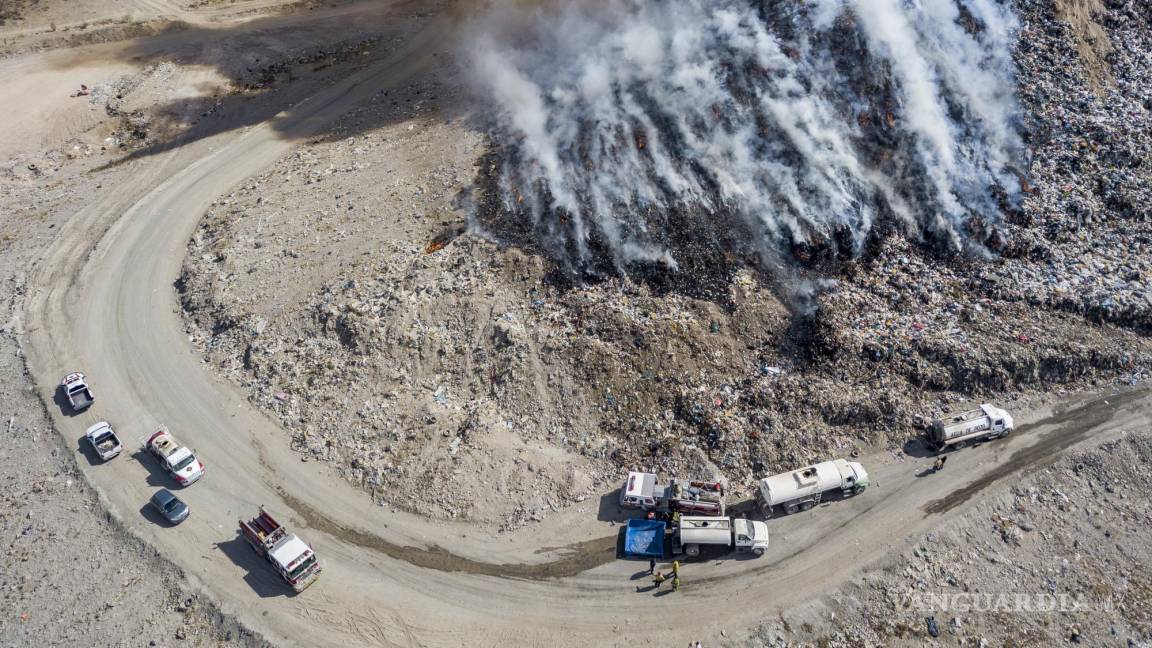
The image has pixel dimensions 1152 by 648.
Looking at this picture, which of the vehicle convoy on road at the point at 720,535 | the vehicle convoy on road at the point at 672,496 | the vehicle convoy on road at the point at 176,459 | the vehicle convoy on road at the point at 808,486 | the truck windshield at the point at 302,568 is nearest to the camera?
the truck windshield at the point at 302,568

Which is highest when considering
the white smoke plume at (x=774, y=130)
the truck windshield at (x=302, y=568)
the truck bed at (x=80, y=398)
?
the white smoke plume at (x=774, y=130)

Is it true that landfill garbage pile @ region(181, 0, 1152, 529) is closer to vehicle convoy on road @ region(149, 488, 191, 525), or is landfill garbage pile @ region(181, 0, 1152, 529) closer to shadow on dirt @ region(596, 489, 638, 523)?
shadow on dirt @ region(596, 489, 638, 523)

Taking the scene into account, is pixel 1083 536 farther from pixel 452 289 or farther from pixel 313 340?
pixel 313 340

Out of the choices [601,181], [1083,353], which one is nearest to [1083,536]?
[1083,353]

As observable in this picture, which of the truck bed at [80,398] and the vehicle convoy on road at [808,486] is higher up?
the truck bed at [80,398]

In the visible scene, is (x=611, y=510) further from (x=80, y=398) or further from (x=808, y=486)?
(x=80, y=398)

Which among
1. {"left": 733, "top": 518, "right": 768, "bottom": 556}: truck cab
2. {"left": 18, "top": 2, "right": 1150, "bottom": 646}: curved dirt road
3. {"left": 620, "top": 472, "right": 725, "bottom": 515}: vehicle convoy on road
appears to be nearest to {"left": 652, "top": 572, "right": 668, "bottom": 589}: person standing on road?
{"left": 18, "top": 2, "right": 1150, "bottom": 646}: curved dirt road

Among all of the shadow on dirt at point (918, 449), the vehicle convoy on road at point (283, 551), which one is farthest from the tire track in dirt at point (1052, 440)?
the vehicle convoy on road at point (283, 551)

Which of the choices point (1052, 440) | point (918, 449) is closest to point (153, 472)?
point (918, 449)

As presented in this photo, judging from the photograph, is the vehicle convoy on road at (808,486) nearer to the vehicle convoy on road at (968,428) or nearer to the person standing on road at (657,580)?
the vehicle convoy on road at (968,428)
